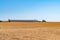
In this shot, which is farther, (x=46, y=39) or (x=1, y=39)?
(x=46, y=39)

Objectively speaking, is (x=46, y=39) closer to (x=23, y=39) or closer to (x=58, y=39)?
(x=58, y=39)

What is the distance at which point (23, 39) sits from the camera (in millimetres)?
8773

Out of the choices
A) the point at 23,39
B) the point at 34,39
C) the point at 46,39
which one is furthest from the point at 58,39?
the point at 23,39

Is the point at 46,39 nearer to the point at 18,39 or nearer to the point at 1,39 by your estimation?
the point at 18,39

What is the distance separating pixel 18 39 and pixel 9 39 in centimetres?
57

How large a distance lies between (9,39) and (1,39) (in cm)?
44

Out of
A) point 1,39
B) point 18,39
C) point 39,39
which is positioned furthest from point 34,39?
point 1,39

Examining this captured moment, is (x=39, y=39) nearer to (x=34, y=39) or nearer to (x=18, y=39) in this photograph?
(x=34, y=39)

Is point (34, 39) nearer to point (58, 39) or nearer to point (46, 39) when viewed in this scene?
point (46, 39)

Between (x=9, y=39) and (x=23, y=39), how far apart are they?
83 cm

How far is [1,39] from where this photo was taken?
8.18m

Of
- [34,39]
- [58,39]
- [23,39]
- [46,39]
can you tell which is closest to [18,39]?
[23,39]

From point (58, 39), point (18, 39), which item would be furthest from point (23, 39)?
point (58, 39)

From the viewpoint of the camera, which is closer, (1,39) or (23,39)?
(1,39)
